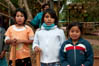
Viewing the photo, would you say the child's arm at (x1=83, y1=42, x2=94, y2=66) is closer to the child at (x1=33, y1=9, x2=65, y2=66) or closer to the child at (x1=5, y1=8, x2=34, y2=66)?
the child at (x1=33, y1=9, x2=65, y2=66)

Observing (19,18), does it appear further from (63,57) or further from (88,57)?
(88,57)

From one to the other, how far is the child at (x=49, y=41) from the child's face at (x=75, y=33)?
18 centimetres

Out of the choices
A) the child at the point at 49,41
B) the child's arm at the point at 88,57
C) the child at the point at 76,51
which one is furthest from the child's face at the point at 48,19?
the child's arm at the point at 88,57

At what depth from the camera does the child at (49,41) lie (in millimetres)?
2965

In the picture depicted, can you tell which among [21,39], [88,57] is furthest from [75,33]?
[21,39]

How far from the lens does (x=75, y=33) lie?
9.37 ft

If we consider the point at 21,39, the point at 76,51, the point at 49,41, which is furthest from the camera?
the point at 21,39

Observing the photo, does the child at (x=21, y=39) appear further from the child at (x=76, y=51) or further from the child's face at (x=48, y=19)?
the child at (x=76, y=51)

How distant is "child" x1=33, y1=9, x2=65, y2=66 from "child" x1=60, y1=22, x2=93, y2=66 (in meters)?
0.13

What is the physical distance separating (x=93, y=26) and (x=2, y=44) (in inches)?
536

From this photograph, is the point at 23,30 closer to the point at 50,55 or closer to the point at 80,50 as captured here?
the point at 50,55

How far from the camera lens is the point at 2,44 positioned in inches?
135

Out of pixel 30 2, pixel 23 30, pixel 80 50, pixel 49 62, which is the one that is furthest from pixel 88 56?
pixel 30 2

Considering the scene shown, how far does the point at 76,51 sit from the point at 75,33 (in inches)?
9.1
